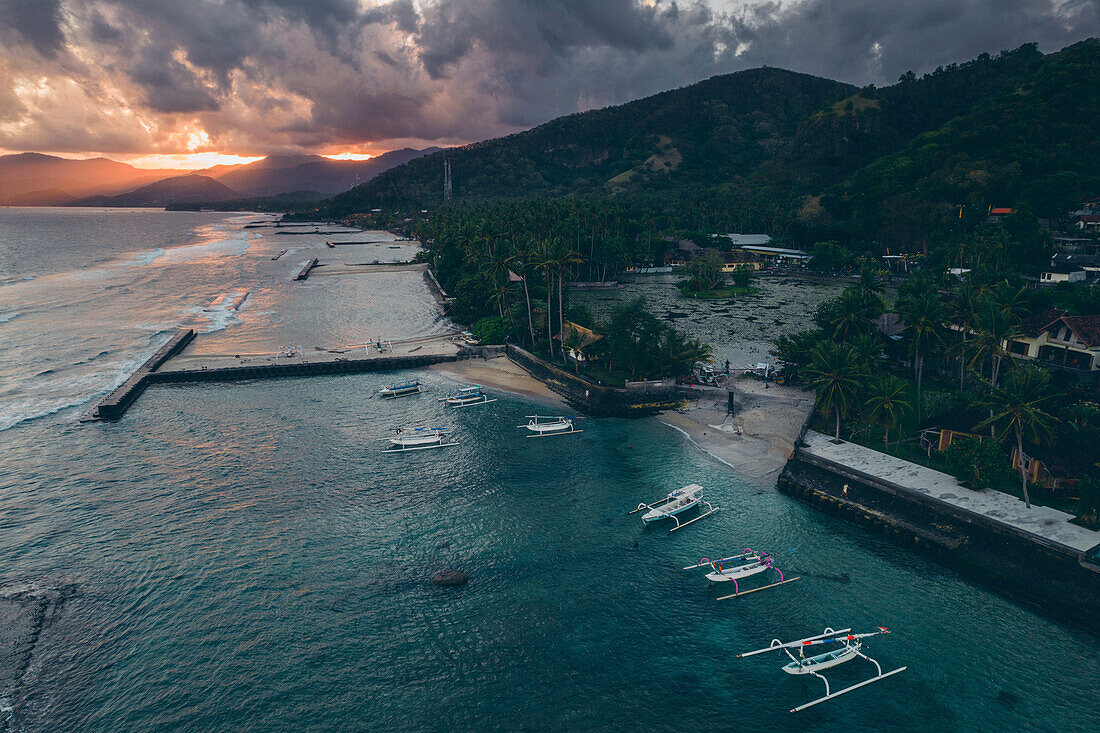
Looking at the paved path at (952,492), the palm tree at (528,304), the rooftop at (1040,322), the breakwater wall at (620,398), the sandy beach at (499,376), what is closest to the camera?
the paved path at (952,492)

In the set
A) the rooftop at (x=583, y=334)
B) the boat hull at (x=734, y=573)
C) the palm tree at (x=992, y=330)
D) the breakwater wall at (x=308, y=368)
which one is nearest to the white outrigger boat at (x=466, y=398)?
the rooftop at (x=583, y=334)

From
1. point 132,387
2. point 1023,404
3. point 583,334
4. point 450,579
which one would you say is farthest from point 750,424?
point 132,387

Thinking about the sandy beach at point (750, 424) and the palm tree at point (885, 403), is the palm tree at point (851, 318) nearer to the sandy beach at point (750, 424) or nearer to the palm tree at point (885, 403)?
the sandy beach at point (750, 424)

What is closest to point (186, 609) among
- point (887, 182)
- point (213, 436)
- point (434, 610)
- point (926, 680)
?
point (434, 610)

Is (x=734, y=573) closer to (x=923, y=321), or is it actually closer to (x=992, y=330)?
(x=923, y=321)

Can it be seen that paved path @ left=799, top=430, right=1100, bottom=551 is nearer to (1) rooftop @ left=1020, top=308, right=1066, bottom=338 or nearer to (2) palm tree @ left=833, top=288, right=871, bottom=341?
(2) palm tree @ left=833, top=288, right=871, bottom=341

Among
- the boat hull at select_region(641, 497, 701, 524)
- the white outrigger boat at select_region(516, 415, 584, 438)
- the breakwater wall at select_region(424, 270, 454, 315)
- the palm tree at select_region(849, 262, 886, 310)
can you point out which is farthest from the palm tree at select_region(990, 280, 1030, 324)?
the breakwater wall at select_region(424, 270, 454, 315)
